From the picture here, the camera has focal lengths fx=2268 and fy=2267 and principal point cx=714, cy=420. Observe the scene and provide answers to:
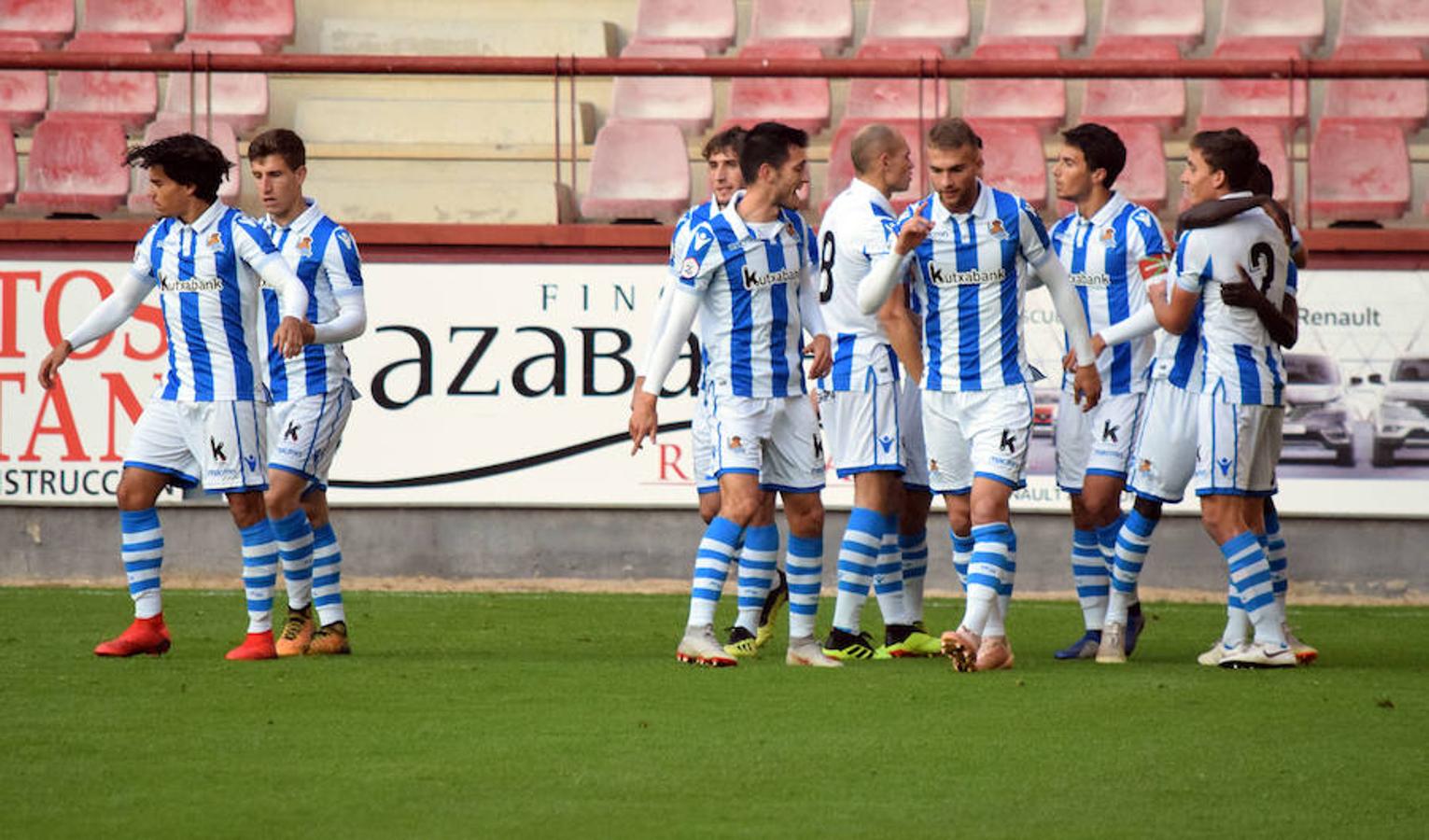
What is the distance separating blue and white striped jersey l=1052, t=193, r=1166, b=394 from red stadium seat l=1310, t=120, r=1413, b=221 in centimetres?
492

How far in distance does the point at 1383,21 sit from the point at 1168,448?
8.10 metres

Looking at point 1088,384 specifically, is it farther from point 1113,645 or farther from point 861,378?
point 1113,645

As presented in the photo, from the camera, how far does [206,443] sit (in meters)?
8.72

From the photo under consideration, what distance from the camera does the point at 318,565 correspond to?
927 cm

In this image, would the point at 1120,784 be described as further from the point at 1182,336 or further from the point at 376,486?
the point at 376,486

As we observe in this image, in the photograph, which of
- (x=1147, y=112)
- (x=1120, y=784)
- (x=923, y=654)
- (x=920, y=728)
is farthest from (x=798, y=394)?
(x=1147, y=112)

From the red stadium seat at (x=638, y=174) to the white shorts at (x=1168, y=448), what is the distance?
18.6 feet

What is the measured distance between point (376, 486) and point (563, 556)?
3.68 ft

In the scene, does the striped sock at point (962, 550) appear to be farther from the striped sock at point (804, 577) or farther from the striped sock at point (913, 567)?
the striped sock at point (804, 577)

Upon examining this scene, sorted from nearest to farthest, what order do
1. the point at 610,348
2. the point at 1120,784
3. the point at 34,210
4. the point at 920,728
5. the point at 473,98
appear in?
the point at 1120,784 < the point at 920,728 < the point at 610,348 < the point at 34,210 < the point at 473,98

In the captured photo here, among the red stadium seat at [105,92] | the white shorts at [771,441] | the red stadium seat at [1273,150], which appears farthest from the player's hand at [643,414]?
the red stadium seat at [105,92]

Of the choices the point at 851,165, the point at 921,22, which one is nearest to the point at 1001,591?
the point at 851,165

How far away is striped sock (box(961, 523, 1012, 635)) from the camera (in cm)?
820

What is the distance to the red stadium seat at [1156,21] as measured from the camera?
16156mm
